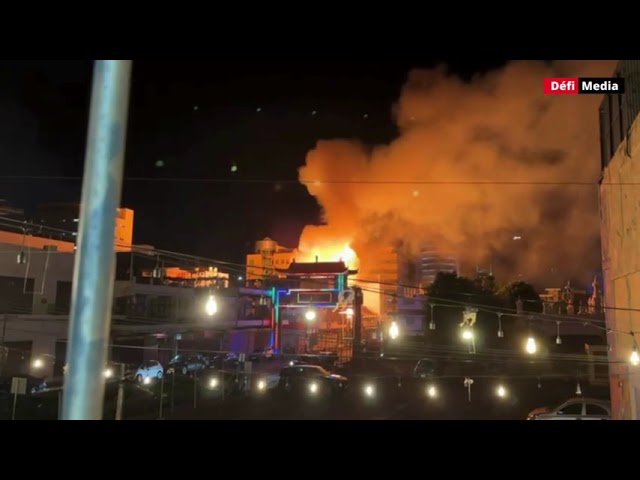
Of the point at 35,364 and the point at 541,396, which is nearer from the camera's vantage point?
the point at 35,364

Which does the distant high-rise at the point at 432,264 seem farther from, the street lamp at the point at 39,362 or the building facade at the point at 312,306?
the street lamp at the point at 39,362

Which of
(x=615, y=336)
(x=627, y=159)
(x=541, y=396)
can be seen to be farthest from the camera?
(x=541, y=396)

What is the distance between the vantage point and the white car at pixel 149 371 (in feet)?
51.2

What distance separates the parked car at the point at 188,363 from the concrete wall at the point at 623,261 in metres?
14.5

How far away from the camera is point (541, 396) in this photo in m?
15.3

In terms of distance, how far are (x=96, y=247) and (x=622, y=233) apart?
381 inches

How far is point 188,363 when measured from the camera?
18.9 meters

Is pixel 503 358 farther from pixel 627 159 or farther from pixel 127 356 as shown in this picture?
pixel 127 356

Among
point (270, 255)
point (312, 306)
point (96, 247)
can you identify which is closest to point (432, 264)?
point (270, 255)

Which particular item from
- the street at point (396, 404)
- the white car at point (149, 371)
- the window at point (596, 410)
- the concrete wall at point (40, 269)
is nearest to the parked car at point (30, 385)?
the concrete wall at point (40, 269)

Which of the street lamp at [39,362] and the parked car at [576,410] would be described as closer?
the parked car at [576,410]

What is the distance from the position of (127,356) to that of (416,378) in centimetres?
1179

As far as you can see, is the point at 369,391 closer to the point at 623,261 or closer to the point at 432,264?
the point at 623,261

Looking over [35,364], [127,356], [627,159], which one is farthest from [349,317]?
[627,159]
